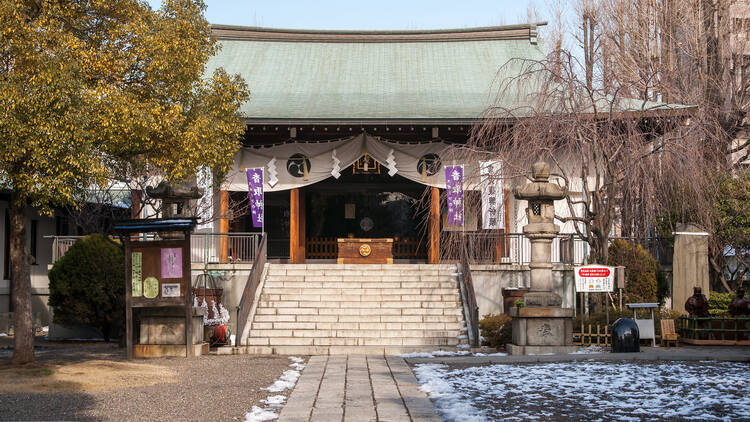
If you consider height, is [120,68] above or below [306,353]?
above

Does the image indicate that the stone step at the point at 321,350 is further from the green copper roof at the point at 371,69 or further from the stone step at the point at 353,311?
the green copper roof at the point at 371,69

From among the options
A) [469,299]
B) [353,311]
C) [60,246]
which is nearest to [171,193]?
[353,311]

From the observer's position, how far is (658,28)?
27375mm

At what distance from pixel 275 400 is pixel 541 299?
6772mm

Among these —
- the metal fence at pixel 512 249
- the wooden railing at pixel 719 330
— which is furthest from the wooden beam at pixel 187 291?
the wooden railing at pixel 719 330

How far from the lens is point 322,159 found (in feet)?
70.6

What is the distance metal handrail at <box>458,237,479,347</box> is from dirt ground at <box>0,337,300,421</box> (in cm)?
404

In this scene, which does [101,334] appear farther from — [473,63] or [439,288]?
[473,63]

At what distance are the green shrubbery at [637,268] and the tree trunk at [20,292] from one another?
13.7 metres

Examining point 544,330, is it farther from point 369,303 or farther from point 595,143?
point 369,303

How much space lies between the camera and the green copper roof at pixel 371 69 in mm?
21670

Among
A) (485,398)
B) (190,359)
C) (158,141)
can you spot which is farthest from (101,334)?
(485,398)

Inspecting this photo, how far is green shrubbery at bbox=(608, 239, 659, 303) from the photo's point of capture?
18641 mm

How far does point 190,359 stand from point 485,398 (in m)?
6.65
